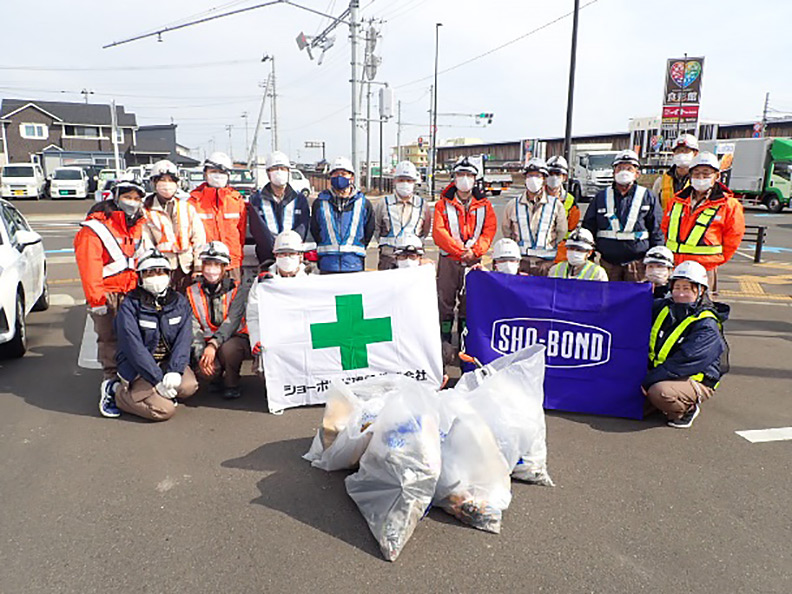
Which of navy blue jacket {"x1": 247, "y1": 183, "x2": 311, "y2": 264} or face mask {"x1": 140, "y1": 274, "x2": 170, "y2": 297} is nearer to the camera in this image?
face mask {"x1": 140, "y1": 274, "x2": 170, "y2": 297}

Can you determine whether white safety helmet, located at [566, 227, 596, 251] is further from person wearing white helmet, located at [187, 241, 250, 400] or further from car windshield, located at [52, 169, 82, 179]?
car windshield, located at [52, 169, 82, 179]

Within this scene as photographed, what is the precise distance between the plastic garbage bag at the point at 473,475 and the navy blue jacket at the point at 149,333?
238 centimetres

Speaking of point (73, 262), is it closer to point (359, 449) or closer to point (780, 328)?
point (359, 449)

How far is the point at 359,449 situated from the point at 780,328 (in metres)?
6.30

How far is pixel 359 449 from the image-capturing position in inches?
131

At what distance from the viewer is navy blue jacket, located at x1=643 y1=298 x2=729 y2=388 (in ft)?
14.1

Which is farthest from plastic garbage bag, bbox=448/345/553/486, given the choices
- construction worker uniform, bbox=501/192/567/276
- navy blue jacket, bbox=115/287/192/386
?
construction worker uniform, bbox=501/192/567/276

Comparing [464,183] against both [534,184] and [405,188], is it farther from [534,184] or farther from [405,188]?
[534,184]

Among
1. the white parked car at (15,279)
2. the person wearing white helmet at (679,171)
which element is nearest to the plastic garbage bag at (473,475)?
the person wearing white helmet at (679,171)

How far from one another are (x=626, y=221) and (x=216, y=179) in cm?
389

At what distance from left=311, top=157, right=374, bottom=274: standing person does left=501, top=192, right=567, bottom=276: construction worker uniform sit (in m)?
1.60

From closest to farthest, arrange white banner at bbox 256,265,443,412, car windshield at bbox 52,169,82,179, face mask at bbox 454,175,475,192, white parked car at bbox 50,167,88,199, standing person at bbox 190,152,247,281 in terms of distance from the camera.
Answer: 1. white banner at bbox 256,265,443,412
2. standing person at bbox 190,152,247,281
3. face mask at bbox 454,175,475,192
4. white parked car at bbox 50,167,88,199
5. car windshield at bbox 52,169,82,179

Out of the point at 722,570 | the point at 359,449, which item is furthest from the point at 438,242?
the point at 722,570

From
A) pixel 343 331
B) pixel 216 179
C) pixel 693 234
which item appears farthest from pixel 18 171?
pixel 693 234
